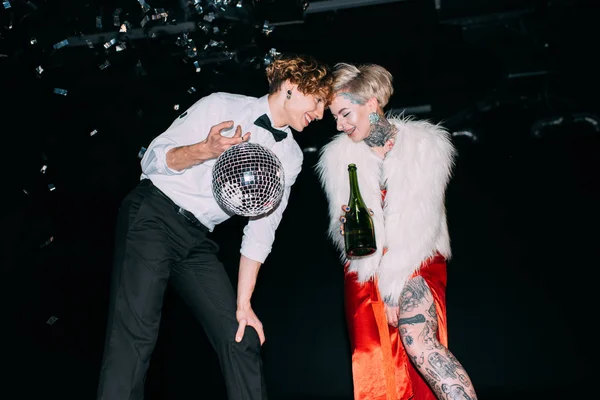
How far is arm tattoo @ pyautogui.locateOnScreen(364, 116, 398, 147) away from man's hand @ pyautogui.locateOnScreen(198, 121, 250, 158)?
0.90 m

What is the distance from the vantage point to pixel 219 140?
190 centimetres

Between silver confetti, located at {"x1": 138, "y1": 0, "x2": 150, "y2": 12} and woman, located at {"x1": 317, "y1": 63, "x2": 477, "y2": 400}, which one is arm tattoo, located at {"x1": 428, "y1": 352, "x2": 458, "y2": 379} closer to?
woman, located at {"x1": 317, "y1": 63, "x2": 477, "y2": 400}

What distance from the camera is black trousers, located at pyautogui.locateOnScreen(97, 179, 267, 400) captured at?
1.94m

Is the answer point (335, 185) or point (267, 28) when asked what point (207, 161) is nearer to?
point (335, 185)

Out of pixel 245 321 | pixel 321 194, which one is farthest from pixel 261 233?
pixel 321 194

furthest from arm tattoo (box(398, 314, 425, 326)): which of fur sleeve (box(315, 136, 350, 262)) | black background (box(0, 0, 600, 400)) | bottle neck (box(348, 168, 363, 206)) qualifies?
black background (box(0, 0, 600, 400))

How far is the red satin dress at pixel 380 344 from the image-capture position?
98.7 inches

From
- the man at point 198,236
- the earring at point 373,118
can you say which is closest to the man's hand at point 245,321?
the man at point 198,236

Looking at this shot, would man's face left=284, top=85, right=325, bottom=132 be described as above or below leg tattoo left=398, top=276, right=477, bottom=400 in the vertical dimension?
above

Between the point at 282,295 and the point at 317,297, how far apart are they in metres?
0.23

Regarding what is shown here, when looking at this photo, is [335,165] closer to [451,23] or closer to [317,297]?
[317,297]

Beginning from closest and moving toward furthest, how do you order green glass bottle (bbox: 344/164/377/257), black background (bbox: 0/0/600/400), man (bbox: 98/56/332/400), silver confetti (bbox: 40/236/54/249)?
man (bbox: 98/56/332/400) → green glass bottle (bbox: 344/164/377/257) → silver confetti (bbox: 40/236/54/249) → black background (bbox: 0/0/600/400)

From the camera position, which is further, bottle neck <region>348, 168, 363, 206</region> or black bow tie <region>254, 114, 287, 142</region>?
bottle neck <region>348, 168, 363, 206</region>

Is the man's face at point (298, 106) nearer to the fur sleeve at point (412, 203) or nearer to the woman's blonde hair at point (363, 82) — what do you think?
the woman's blonde hair at point (363, 82)
